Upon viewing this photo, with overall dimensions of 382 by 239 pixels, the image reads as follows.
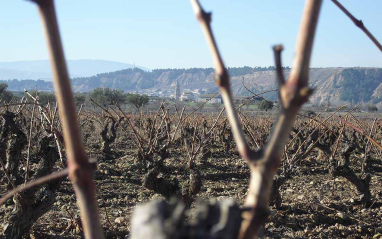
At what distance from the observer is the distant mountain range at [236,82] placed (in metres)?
78.9

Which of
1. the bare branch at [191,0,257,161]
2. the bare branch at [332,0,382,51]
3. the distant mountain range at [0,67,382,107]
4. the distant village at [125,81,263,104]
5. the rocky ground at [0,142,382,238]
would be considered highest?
the distant mountain range at [0,67,382,107]

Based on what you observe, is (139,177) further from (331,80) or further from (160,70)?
(160,70)

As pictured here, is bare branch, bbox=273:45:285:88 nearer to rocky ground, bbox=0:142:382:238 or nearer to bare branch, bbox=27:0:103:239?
bare branch, bbox=27:0:103:239

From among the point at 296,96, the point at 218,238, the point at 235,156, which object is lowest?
the point at 235,156

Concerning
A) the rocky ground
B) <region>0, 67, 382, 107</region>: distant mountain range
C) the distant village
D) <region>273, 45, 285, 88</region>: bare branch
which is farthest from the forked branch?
<region>0, 67, 382, 107</region>: distant mountain range

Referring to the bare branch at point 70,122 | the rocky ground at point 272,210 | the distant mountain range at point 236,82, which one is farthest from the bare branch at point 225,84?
the distant mountain range at point 236,82

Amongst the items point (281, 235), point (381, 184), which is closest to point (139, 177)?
point (281, 235)

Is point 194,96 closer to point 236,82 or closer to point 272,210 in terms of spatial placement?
point 236,82

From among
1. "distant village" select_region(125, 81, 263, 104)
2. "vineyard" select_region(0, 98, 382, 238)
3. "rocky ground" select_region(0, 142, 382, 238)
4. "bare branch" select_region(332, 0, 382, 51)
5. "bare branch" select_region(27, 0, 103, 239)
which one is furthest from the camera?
"distant village" select_region(125, 81, 263, 104)

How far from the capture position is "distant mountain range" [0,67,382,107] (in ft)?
259

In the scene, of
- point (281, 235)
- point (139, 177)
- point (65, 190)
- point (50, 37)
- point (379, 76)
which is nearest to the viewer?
point (50, 37)

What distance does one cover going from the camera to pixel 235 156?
33.1 ft

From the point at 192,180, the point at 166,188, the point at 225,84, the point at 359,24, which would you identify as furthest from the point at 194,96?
the point at 225,84

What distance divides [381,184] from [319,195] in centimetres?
207
